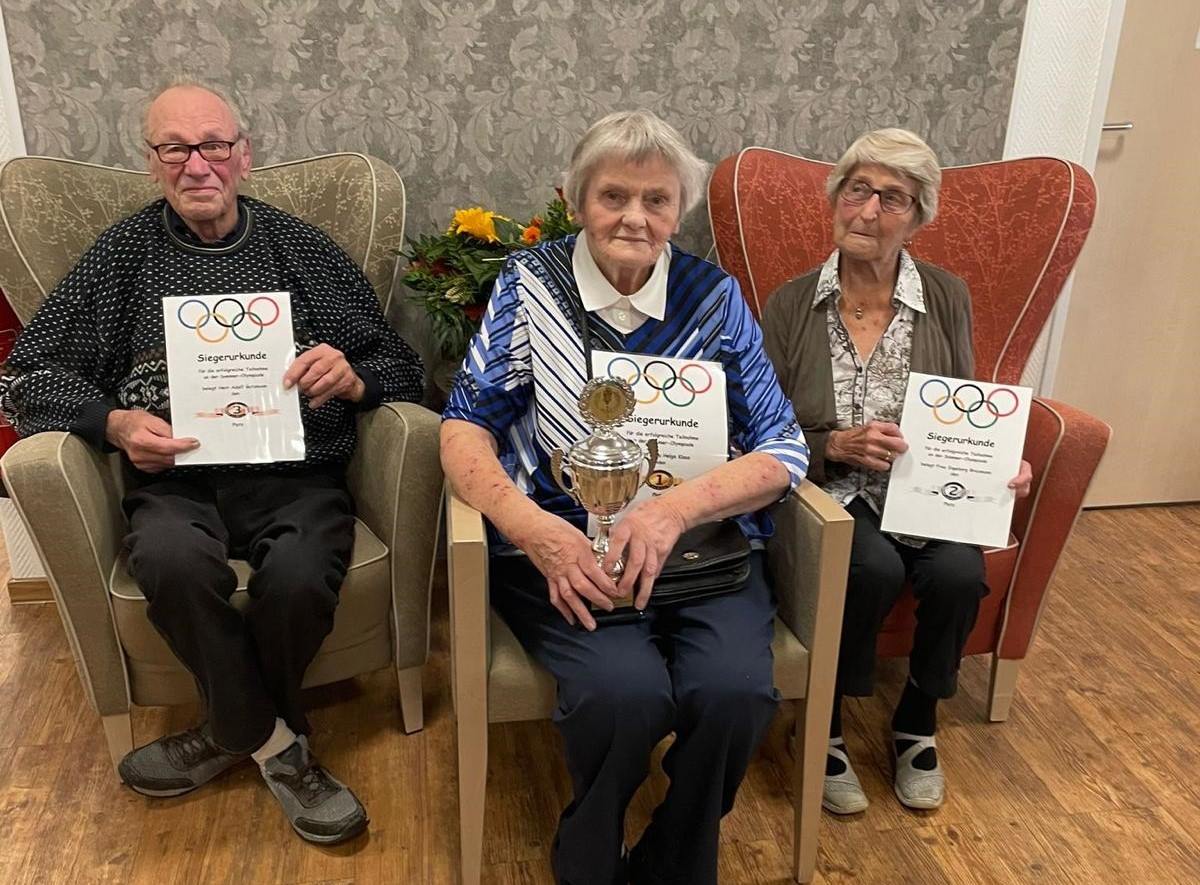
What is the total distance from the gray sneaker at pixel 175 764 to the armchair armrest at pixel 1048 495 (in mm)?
1534

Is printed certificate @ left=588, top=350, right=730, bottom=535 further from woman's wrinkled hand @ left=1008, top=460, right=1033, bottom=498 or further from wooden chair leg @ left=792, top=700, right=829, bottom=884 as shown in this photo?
woman's wrinkled hand @ left=1008, top=460, right=1033, bottom=498

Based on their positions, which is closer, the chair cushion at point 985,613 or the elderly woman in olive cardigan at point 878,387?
the elderly woman in olive cardigan at point 878,387

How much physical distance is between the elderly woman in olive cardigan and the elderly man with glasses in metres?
0.82

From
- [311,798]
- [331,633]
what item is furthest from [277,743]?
[331,633]

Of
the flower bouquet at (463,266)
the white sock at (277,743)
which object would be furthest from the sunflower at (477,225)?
the white sock at (277,743)

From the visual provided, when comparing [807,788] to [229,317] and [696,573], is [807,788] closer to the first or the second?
[696,573]

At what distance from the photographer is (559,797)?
176cm

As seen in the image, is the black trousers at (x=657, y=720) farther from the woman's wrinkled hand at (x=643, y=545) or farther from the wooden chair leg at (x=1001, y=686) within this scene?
the wooden chair leg at (x=1001, y=686)

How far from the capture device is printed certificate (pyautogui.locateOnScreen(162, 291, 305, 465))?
1646 millimetres

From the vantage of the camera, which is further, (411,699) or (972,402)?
(411,699)

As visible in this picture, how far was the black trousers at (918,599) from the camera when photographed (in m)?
1.64

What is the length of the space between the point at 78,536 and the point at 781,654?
1.14 m

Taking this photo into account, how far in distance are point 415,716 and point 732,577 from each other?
32.1 inches

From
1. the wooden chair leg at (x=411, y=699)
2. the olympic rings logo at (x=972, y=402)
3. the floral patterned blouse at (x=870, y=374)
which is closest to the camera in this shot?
the olympic rings logo at (x=972, y=402)
